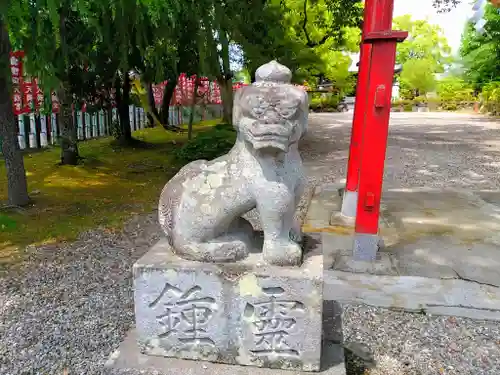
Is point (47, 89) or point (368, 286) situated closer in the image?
point (368, 286)

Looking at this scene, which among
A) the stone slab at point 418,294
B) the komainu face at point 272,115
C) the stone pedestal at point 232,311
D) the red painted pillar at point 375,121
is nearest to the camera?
the komainu face at point 272,115

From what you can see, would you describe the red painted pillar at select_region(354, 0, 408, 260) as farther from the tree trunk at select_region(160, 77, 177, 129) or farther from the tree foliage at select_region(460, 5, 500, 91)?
the tree foliage at select_region(460, 5, 500, 91)

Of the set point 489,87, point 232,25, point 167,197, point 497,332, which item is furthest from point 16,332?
point 489,87

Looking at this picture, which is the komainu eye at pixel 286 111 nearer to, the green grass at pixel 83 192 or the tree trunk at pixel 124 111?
the green grass at pixel 83 192

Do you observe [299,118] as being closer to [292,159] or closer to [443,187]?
[292,159]

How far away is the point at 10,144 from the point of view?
5.51m

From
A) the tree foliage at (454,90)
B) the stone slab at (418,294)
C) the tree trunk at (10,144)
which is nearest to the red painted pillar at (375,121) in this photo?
the stone slab at (418,294)

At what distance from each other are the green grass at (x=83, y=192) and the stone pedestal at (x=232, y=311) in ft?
2.89

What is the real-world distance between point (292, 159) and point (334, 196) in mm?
4511

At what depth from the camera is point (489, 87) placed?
22.8m

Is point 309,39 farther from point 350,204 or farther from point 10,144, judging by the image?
point 10,144

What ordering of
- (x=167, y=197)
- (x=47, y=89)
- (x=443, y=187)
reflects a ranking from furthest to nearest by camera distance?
1. (x=443, y=187)
2. (x=47, y=89)
3. (x=167, y=197)

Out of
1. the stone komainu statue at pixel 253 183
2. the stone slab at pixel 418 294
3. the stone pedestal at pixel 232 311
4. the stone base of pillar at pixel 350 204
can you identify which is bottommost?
the stone slab at pixel 418 294

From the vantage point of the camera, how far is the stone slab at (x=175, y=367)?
201 centimetres
